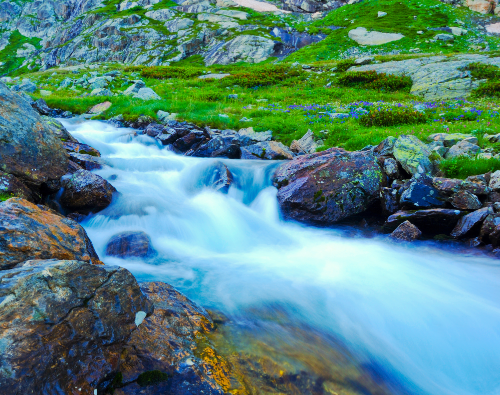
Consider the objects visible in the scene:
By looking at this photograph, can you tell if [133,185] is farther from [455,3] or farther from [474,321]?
[455,3]

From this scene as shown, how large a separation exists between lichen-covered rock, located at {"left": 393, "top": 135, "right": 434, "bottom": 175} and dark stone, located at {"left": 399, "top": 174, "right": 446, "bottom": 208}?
65 cm

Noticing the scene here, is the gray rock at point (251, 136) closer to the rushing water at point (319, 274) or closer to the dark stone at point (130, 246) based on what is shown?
the rushing water at point (319, 274)

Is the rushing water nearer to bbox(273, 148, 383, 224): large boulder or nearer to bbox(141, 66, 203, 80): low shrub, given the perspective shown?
bbox(273, 148, 383, 224): large boulder

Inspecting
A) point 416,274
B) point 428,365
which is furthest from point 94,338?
point 416,274

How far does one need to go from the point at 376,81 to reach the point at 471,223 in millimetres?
18715

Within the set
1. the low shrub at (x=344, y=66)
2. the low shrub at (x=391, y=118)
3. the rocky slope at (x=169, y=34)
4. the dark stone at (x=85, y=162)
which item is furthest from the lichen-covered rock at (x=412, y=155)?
the rocky slope at (x=169, y=34)

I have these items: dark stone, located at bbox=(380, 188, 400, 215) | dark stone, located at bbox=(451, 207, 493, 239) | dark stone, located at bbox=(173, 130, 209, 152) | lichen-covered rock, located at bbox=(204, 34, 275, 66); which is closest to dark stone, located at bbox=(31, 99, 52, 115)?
dark stone, located at bbox=(173, 130, 209, 152)

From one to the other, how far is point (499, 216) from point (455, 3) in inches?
3136

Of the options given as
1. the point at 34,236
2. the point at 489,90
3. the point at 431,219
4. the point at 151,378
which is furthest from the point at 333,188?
the point at 489,90

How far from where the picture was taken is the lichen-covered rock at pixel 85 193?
6598mm

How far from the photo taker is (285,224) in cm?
803

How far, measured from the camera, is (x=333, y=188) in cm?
750

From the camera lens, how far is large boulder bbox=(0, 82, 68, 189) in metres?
5.79

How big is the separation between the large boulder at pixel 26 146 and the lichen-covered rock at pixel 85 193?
1.08ft
